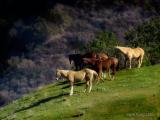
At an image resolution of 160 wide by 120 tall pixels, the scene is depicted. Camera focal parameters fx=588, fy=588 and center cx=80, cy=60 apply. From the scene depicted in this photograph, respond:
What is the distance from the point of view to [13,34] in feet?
456

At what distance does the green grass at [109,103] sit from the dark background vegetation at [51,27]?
86.1 metres

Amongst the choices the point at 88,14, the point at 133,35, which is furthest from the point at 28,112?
the point at 88,14

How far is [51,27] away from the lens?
135625 millimetres

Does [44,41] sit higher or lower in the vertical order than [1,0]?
lower

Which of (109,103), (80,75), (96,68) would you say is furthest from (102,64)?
(109,103)

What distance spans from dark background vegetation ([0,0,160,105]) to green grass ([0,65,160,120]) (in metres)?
86.1

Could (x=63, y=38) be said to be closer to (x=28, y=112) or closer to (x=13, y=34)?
(x=13, y=34)

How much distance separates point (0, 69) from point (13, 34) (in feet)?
34.5

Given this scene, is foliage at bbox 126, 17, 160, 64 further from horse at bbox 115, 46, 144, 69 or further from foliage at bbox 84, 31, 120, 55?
horse at bbox 115, 46, 144, 69

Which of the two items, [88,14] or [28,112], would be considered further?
[88,14]

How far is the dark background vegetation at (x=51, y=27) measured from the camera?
433ft

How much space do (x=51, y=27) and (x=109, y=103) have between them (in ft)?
336

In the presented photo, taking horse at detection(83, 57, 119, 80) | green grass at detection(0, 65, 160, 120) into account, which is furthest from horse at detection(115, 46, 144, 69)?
green grass at detection(0, 65, 160, 120)

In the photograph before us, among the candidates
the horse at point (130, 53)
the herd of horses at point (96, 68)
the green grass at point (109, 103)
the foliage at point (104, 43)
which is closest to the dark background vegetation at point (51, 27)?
the foliage at point (104, 43)
